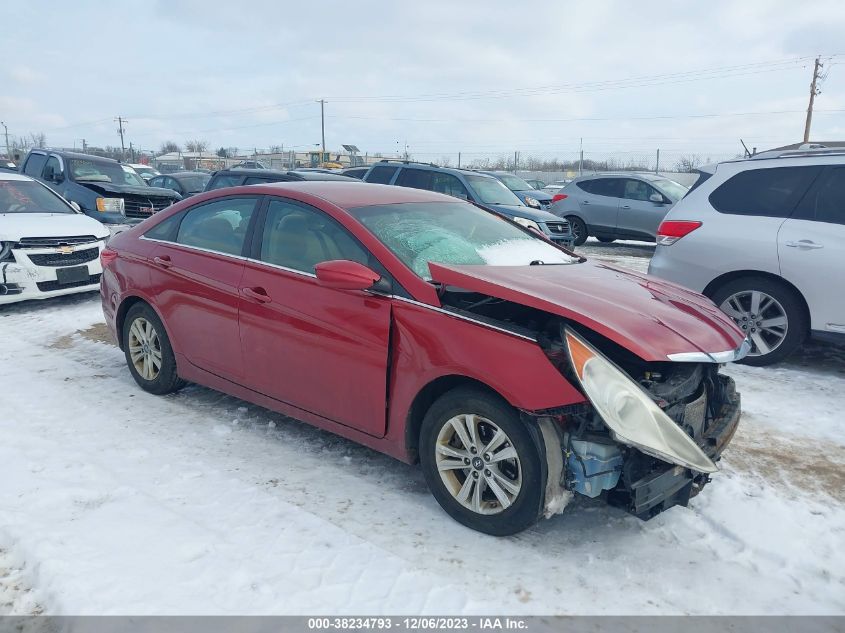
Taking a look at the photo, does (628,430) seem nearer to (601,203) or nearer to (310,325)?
(310,325)

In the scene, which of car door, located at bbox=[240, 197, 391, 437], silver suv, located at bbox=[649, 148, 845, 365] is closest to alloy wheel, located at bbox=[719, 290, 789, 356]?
silver suv, located at bbox=[649, 148, 845, 365]

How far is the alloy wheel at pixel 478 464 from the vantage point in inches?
116

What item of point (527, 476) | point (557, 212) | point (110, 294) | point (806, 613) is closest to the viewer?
point (806, 613)

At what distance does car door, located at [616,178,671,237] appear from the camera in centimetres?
1346

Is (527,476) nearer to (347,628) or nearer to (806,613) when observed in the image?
(347,628)

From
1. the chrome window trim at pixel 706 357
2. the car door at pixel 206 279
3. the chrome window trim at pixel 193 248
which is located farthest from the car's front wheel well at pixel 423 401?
Result: the chrome window trim at pixel 193 248

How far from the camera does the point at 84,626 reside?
2418mm

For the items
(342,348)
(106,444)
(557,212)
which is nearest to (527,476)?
(342,348)

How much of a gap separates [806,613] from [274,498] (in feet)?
8.14

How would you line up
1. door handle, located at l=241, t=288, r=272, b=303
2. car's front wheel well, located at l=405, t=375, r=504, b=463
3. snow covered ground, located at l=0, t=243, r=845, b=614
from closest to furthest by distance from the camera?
snow covered ground, located at l=0, t=243, r=845, b=614
car's front wheel well, located at l=405, t=375, r=504, b=463
door handle, located at l=241, t=288, r=272, b=303

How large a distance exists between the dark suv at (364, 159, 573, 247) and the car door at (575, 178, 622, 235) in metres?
1.81

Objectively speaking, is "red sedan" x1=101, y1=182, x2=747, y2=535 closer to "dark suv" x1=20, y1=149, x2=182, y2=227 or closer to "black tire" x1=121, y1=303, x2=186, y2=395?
"black tire" x1=121, y1=303, x2=186, y2=395

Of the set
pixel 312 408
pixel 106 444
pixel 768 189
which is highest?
pixel 768 189

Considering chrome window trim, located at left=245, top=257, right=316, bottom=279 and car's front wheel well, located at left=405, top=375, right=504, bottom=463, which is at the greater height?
chrome window trim, located at left=245, top=257, right=316, bottom=279
